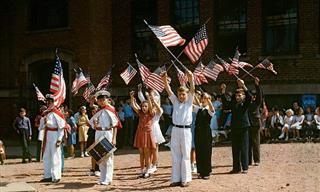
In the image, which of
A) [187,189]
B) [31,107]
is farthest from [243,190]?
[31,107]

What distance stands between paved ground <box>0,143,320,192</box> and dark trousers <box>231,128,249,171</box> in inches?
11.8

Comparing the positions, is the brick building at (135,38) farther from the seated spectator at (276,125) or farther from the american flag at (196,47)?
the american flag at (196,47)

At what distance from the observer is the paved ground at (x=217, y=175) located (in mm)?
10370

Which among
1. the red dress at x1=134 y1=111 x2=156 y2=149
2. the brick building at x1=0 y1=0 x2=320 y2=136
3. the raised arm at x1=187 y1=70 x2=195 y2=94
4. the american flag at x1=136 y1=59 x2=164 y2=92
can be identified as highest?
the brick building at x1=0 y1=0 x2=320 y2=136

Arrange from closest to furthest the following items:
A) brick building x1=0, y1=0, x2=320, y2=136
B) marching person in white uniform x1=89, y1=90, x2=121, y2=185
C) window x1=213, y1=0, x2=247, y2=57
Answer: marching person in white uniform x1=89, y1=90, x2=121, y2=185 < brick building x1=0, y1=0, x2=320, y2=136 < window x1=213, y1=0, x2=247, y2=57

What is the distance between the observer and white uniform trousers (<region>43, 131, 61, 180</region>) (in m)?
11.4

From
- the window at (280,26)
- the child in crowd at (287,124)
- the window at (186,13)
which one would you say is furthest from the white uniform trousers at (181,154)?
the window at (186,13)

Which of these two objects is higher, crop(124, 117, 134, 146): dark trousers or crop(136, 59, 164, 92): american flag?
crop(136, 59, 164, 92): american flag

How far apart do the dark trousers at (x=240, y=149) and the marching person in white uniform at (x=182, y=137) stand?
6.51 ft

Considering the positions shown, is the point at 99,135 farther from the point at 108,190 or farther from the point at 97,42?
the point at 97,42

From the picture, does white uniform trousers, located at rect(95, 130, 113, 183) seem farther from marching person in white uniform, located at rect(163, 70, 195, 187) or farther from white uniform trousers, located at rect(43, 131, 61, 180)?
marching person in white uniform, located at rect(163, 70, 195, 187)

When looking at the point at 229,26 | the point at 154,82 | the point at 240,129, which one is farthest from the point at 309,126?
the point at 154,82

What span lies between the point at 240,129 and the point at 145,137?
6.98 ft

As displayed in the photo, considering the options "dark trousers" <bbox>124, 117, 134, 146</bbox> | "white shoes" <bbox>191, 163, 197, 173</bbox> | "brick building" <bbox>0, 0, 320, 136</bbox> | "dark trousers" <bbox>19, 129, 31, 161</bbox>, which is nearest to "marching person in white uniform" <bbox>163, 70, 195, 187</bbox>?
"white shoes" <bbox>191, 163, 197, 173</bbox>
